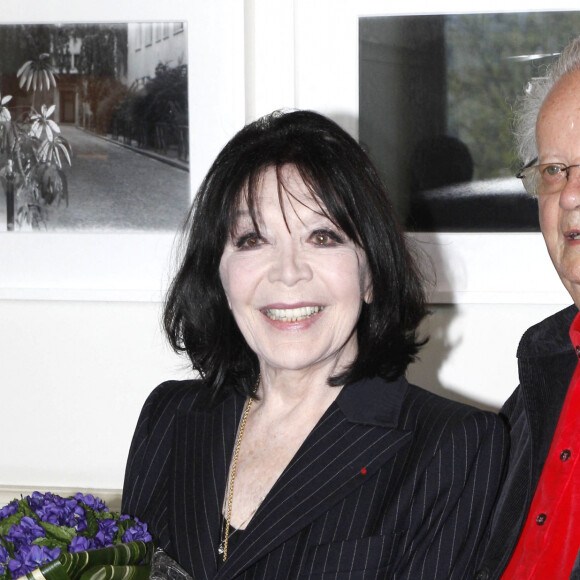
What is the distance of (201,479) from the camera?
1720 mm

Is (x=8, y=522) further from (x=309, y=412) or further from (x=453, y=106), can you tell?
(x=453, y=106)

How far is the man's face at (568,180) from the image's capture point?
1492mm

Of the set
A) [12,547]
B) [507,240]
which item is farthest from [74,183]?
[12,547]

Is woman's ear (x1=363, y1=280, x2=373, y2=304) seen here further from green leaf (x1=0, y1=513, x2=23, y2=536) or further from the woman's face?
green leaf (x1=0, y1=513, x2=23, y2=536)

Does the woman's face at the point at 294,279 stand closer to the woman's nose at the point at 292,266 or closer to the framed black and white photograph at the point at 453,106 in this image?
the woman's nose at the point at 292,266

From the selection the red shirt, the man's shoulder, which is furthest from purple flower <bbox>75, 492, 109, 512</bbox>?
the man's shoulder

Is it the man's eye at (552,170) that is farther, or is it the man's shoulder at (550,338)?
the man's shoulder at (550,338)

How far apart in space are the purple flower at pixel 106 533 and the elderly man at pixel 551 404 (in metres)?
0.59

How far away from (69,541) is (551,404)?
33.0 inches

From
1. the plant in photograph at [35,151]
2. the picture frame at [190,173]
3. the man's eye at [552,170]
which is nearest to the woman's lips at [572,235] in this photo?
the man's eye at [552,170]

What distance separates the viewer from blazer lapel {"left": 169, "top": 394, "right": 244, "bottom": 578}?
1.63m

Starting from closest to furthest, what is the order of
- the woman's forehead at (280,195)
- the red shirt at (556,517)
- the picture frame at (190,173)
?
the red shirt at (556,517), the woman's forehead at (280,195), the picture frame at (190,173)

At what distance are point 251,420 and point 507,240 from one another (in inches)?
34.0

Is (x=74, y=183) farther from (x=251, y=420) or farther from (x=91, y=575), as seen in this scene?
(x=91, y=575)
